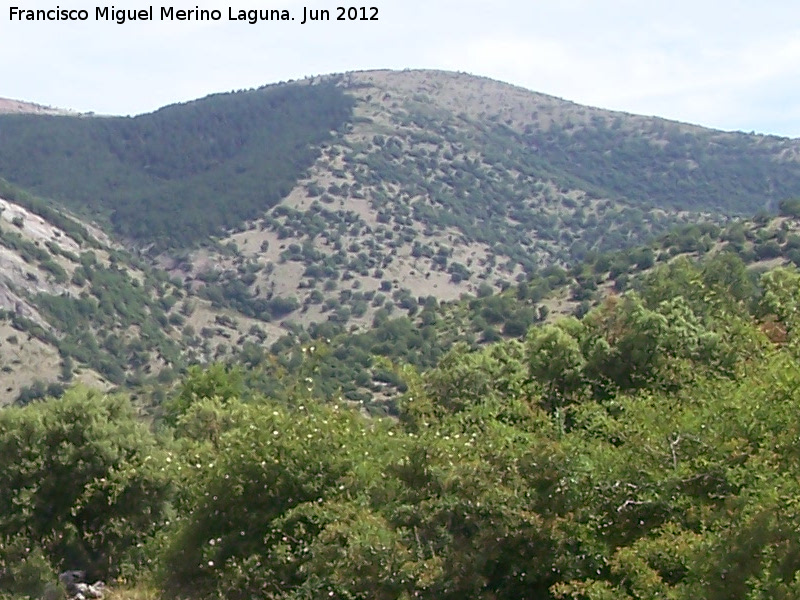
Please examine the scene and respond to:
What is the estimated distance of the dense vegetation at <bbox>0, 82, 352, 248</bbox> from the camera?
492 feet

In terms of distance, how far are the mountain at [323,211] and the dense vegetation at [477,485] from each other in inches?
2094

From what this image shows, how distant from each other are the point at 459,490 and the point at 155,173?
6553 inches

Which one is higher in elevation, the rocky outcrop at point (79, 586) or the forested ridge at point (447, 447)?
the forested ridge at point (447, 447)

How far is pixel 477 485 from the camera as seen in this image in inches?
433

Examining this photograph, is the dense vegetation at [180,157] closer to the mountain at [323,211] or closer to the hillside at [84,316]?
the mountain at [323,211]

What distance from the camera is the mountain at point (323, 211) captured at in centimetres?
10350

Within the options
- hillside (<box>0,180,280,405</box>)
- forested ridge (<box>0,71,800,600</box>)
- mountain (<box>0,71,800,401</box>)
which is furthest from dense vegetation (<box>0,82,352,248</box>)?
forested ridge (<box>0,71,800,600</box>)

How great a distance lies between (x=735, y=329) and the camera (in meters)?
17.0

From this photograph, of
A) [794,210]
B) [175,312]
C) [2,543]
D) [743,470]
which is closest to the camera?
[743,470]

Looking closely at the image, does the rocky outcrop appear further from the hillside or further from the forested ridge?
the hillside

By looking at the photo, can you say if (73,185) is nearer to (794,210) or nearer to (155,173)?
(155,173)

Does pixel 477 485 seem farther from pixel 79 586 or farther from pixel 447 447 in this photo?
pixel 79 586

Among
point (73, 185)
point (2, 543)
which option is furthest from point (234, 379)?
point (73, 185)

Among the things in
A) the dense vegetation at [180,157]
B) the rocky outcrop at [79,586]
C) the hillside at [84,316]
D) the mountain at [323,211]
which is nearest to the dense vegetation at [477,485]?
the rocky outcrop at [79,586]
